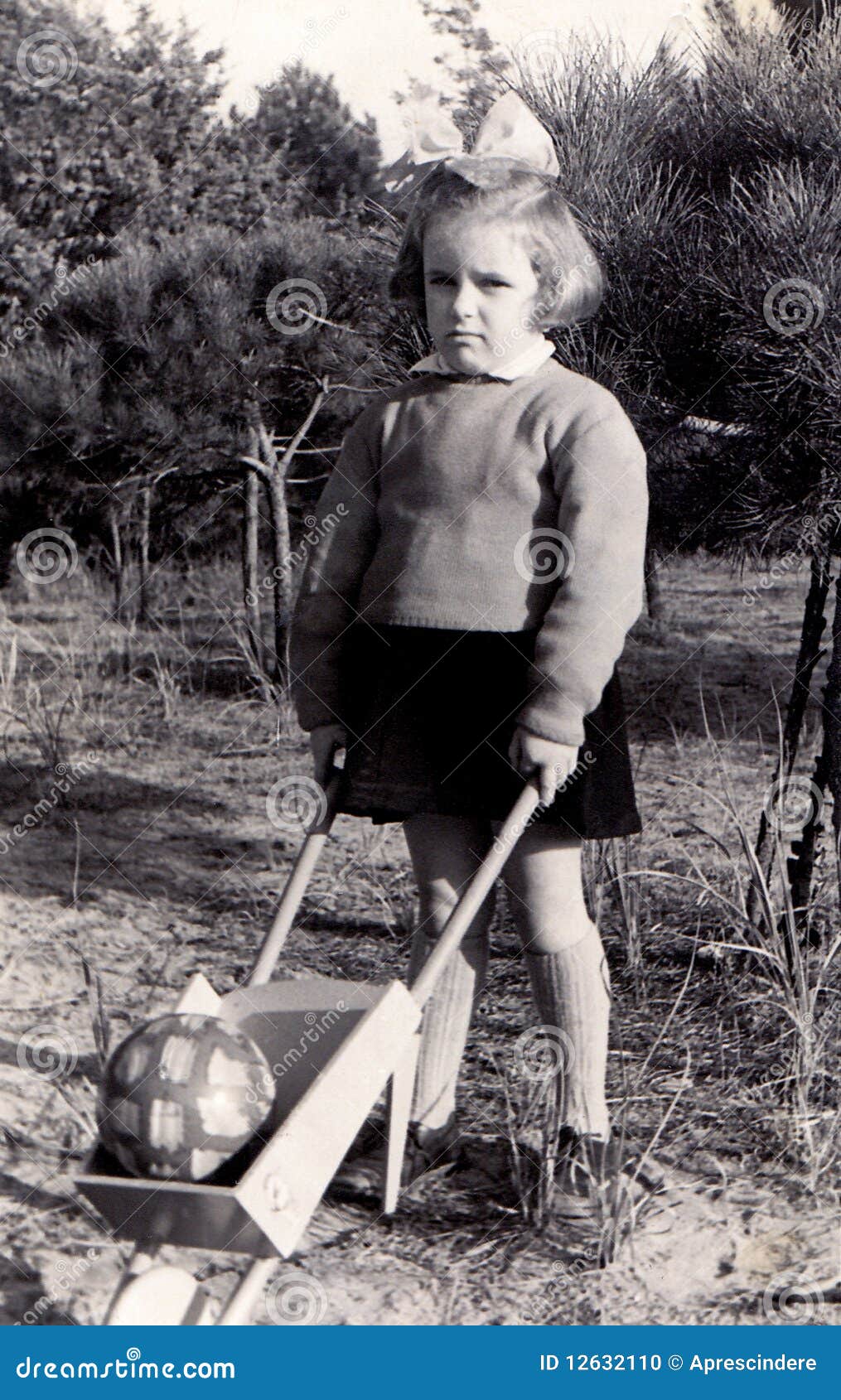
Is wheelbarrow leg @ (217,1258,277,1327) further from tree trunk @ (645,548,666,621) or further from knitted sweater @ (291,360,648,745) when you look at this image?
tree trunk @ (645,548,666,621)

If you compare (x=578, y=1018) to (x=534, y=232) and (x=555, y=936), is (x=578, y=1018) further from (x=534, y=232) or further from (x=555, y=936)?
(x=534, y=232)

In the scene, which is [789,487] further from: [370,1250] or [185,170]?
[185,170]

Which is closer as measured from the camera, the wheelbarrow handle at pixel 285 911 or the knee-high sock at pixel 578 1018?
the wheelbarrow handle at pixel 285 911

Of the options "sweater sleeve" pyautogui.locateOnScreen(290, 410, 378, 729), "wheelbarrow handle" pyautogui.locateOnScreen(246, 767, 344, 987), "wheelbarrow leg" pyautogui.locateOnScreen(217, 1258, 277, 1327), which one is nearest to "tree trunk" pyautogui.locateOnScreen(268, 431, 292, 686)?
"sweater sleeve" pyautogui.locateOnScreen(290, 410, 378, 729)

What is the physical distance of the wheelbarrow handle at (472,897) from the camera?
5.07ft

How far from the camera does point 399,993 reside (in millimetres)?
1508

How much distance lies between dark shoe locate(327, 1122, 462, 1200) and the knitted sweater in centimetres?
62

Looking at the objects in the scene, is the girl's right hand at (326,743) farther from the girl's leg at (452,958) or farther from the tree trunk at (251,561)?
the tree trunk at (251,561)

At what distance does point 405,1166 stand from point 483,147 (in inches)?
55.5

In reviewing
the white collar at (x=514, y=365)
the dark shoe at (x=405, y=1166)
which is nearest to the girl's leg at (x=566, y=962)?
the dark shoe at (x=405, y=1166)

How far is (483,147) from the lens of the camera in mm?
1848

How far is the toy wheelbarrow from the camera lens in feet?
4.16

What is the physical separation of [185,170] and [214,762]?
15.2ft

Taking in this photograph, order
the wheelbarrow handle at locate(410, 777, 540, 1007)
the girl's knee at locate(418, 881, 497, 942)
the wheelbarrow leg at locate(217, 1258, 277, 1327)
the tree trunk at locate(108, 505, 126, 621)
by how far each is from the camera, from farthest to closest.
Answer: the tree trunk at locate(108, 505, 126, 621) < the girl's knee at locate(418, 881, 497, 942) < the wheelbarrow handle at locate(410, 777, 540, 1007) < the wheelbarrow leg at locate(217, 1258, 277, 1327)
